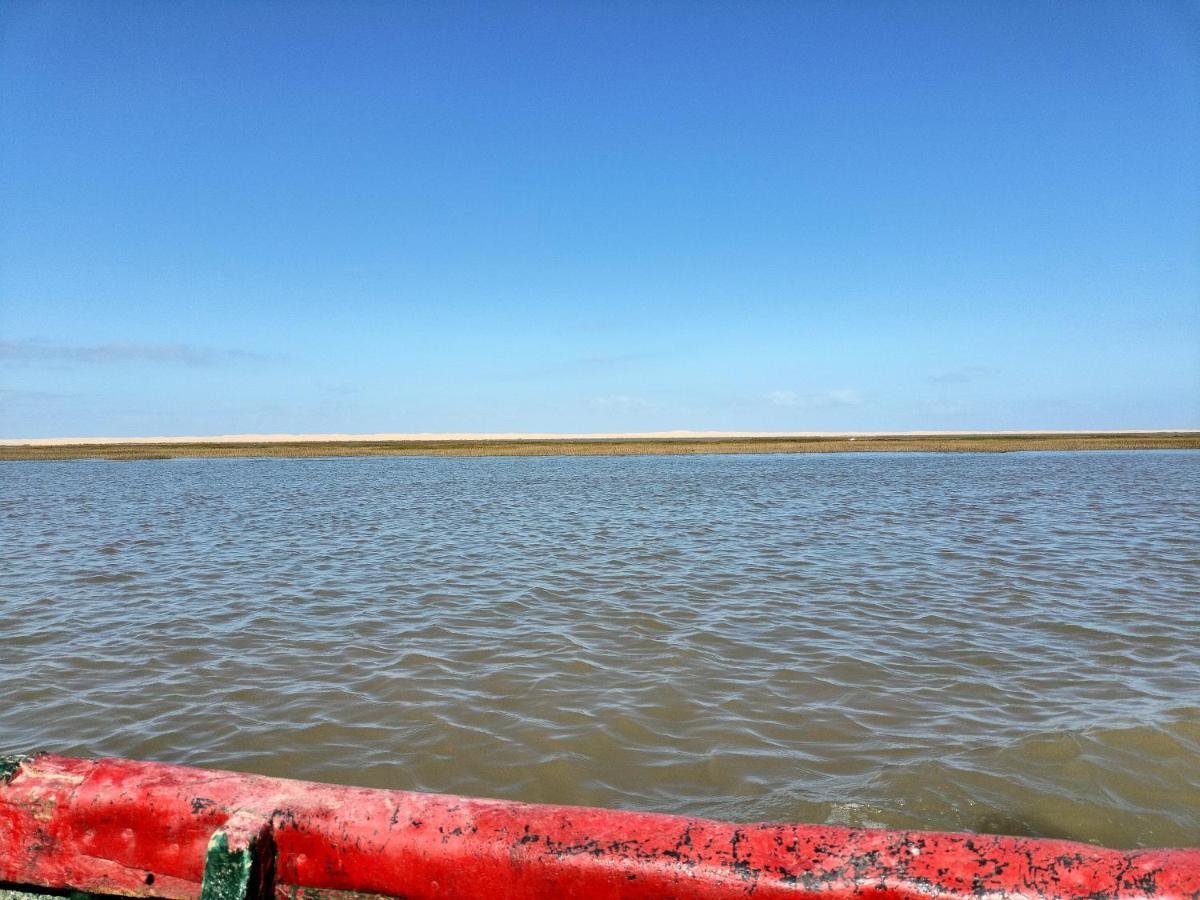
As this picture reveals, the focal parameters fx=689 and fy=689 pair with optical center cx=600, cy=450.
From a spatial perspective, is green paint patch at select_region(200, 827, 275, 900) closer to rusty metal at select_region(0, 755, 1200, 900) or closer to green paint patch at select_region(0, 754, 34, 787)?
rusty metal at select_region(0, 755, 1200, 900)

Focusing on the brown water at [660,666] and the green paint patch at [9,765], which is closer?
the green paint patch at [9,765]

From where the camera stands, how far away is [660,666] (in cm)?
737

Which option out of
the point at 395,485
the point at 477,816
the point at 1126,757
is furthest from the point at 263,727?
the point at 395,485

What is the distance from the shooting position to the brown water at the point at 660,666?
4902 mm

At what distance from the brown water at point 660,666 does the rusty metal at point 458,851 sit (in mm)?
2260

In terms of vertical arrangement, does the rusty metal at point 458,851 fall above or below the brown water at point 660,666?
above

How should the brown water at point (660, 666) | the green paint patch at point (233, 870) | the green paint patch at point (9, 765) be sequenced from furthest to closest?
the brown water at point (660, 666), the green paint patch at point (9, 765), the green paint patch at point (233, 870)

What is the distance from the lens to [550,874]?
2.48 m

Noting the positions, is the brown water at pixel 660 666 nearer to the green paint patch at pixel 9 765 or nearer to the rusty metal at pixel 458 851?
the rusty metal at pixel 458 851

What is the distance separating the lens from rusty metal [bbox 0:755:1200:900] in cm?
226

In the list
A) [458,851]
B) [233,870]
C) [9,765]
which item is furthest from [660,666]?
[9,765]

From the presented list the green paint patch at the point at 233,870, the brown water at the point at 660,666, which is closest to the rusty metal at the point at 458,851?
the green paint patch at the point at 233,870

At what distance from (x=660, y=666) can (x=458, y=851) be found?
16.5ft

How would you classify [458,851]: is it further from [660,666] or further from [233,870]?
[660,666]
